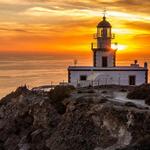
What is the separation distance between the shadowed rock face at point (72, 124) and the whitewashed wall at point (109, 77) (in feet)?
24.2

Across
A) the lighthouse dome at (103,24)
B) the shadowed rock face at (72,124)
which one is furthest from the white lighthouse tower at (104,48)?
the shadowed rock face at (72,124)

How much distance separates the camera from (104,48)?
151ft

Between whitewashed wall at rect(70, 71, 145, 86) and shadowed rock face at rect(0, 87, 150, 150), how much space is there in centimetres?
737

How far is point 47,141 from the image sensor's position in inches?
1177

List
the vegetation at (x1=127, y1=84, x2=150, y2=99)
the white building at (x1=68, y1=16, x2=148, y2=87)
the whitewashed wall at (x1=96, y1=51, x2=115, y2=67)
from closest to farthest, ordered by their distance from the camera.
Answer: the vegetation at (x1=127, y1=84, x2=150, y2=99)
the white building at (x1=68, y1=16, x2=148, y2=87)
the whitewashed wall at (x1=96, y1=51, x2=115, y2=67)

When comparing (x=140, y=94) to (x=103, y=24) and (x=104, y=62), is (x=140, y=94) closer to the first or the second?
(x=104, y=62)

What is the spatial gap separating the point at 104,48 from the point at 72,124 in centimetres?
1760

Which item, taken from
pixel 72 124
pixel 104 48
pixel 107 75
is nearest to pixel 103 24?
pixel 104 48

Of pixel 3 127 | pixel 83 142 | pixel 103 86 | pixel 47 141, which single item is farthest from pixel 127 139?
pixel 103 86

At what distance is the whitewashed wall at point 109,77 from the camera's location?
43.8 meters

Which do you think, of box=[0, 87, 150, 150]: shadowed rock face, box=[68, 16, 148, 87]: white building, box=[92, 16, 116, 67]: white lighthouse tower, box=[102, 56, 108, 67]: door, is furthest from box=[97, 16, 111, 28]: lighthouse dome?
box=[0, 87, 150, 150]: shadowed rock face

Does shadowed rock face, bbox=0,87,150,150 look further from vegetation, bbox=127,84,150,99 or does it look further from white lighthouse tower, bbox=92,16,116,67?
white lighthouse tower, bbox=92,16,116,67

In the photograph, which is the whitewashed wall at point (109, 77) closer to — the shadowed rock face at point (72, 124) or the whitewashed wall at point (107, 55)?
the whitewashed wall at point (107, 55)

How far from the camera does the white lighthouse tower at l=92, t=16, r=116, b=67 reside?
150 ft
